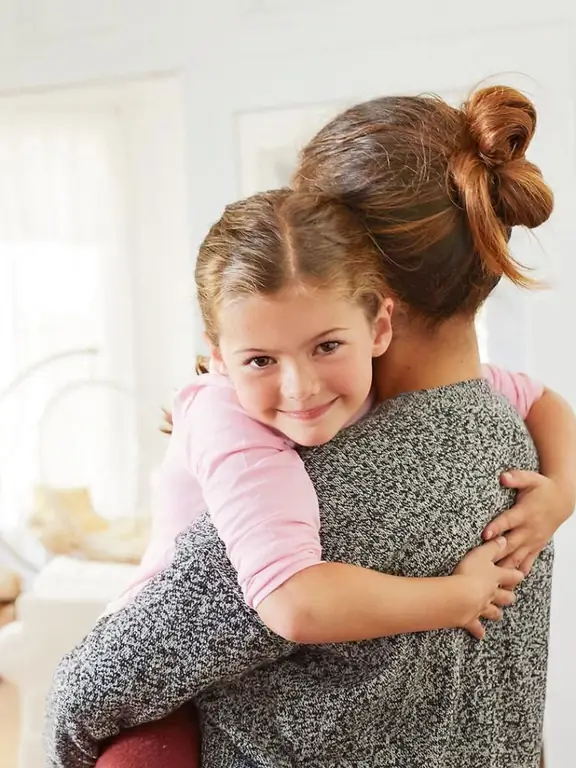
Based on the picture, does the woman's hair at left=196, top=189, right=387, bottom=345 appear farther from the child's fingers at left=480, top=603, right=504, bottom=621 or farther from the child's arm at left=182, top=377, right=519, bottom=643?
the child's fingers at left=480, top=603, right=504, bottom=621

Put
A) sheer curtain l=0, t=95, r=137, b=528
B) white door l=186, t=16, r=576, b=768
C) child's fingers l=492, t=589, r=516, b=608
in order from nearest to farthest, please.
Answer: child's fingers l=492, t=589, r=516, b=608 < white door l=186, t=16, r=576, b=768 < sheer curtain l=0, t=95, r=137, b=528

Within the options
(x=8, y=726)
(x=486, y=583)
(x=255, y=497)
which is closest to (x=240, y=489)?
(x=255, y=497)

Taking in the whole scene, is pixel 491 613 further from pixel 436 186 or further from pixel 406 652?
pixel 436 186

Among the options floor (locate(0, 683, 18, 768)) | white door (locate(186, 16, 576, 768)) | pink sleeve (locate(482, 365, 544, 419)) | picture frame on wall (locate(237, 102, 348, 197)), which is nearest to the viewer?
→ pink sleeve (locate(482, 365, 544, 419))

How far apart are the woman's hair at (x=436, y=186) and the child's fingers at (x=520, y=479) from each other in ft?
0.51

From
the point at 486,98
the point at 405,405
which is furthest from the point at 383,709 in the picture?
the point at 486,98

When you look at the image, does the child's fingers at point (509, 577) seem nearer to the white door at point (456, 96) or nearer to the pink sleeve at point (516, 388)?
the pink sleeve at point (516, 388)

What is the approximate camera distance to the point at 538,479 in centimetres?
87

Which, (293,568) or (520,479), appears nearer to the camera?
(293,568)

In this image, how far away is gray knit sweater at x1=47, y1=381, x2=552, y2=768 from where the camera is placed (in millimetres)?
757

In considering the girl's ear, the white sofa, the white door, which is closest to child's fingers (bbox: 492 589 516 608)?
the girl's ear

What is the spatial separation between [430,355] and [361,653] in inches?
11.0

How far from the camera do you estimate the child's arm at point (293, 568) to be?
0.72 m

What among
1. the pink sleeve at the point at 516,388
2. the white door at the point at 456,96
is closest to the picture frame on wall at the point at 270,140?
the white door at the point at 456,96
